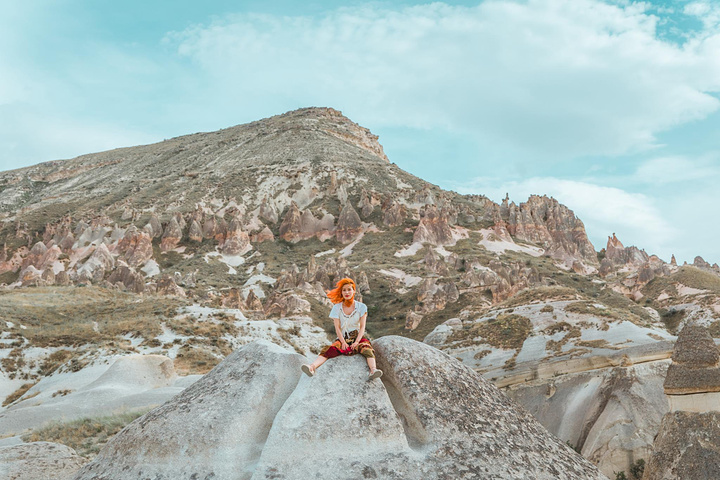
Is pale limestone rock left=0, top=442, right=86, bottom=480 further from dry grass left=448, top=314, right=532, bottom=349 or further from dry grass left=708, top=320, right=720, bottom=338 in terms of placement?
dry grass left=708, top=320, right=720, bottom=338

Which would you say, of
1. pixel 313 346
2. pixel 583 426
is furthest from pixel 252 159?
pixel 583 426

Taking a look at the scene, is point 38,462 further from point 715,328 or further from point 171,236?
point 171,236

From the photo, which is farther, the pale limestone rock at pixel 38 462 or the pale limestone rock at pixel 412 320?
the pale limestone rock at pixel 412 320

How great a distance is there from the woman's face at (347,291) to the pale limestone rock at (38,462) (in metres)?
3.78

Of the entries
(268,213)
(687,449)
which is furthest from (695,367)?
(268,213)

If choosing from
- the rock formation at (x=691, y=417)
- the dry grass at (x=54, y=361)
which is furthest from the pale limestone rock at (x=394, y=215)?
the rock formation at (x=691, y=417)

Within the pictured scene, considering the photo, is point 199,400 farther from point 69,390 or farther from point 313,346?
point 313,346

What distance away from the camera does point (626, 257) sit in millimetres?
69250

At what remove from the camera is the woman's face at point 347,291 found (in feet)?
19.8

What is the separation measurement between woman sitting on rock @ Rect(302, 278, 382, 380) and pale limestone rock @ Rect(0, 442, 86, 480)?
3.50 metres

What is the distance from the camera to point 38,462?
6.82 meters

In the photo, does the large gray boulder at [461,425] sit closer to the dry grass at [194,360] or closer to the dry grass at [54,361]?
the dry grass at [194,360]

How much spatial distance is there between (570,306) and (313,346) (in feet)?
53.1

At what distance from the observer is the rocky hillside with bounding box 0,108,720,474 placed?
16.9 metres
